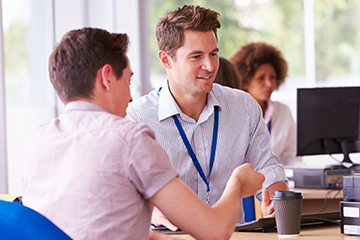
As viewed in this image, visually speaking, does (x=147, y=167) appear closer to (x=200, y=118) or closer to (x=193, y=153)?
(x=193, y=153)

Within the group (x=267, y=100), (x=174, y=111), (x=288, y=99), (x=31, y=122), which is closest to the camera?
(x=174, y=111)

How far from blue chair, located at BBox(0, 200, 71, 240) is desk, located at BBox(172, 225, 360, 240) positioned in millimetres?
684

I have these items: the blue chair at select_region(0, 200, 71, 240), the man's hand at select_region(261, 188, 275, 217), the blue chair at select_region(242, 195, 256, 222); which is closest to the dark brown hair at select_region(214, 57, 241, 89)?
the blue chair at select_region(242, 195, 256, 222)

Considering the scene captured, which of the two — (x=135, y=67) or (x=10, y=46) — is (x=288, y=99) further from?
(x=10, y=46)

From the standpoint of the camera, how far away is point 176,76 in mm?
2150

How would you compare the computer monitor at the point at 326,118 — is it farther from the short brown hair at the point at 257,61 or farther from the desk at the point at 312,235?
the desk at the point at 312,235

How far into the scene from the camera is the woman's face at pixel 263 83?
3.90 metres

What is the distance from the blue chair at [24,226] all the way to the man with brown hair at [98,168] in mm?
56

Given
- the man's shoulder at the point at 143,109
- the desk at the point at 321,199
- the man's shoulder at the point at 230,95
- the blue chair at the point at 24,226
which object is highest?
the man's shoulder at the point at 230,95

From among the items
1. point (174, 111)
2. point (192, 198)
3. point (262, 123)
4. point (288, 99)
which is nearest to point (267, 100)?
point (288, 99)

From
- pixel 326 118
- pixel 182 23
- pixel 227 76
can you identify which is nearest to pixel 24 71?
pixel 227 76

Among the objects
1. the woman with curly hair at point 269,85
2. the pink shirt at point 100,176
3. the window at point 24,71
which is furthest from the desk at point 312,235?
the woman with curly hair at point 269,85

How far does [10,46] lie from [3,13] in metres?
0.25

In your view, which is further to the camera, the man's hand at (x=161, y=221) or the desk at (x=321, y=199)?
the desk at (x=321, y=199)
